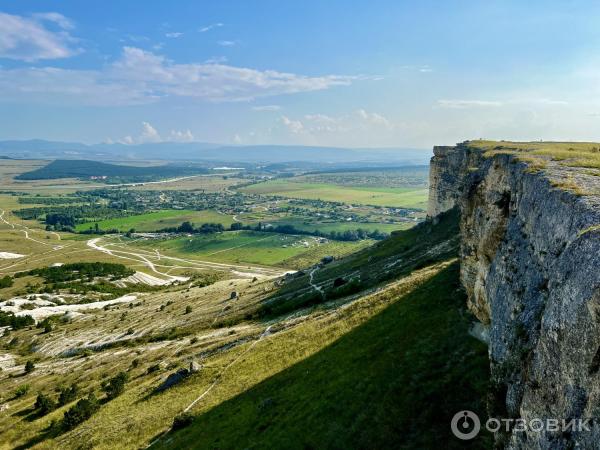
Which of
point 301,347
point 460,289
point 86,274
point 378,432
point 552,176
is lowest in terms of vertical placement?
point 86,274

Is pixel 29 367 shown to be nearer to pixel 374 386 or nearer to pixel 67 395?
pixel 67 395

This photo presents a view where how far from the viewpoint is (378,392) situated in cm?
2938

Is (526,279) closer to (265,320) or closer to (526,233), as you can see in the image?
(526,233)

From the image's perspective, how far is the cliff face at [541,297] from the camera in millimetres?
12461

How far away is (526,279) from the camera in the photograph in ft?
62.5

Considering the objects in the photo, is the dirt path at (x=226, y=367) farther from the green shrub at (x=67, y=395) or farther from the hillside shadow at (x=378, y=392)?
the green shrub at (x=67, y=395)

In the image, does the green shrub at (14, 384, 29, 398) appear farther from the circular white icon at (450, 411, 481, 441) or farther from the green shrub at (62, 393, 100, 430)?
the circular white icon at (450, 411, 481, 441)

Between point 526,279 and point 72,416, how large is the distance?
53.0m

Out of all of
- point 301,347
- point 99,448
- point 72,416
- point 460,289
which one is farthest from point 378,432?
point 72,416

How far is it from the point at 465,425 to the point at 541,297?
957cm

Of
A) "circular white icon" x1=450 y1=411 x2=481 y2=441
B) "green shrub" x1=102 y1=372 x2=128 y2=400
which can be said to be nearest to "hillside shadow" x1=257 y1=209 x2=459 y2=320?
"green shrub" x1=102 y1=372 x2=128 y2=400

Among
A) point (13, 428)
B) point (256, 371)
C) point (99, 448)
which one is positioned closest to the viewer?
point (99, 448)

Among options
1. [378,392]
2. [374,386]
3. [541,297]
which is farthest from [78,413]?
[541,297]

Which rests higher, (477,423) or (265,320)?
(477,423)
